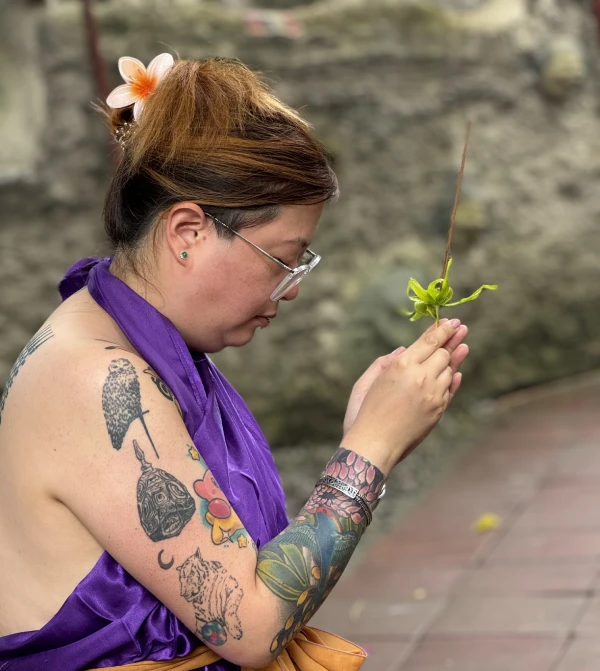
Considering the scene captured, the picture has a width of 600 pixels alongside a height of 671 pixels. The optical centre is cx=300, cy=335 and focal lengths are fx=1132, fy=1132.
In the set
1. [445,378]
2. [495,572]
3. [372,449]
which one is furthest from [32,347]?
[495,572]

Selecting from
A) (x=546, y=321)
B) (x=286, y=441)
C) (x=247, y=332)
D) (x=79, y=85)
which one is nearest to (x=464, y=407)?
(x=546, y=321)

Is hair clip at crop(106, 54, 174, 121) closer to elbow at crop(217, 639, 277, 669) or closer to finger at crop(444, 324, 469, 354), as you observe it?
finger at crop(444, 324, 469, 354)

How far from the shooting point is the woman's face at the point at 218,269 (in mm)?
1898

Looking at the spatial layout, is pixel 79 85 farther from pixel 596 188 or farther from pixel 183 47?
pixel 596 188

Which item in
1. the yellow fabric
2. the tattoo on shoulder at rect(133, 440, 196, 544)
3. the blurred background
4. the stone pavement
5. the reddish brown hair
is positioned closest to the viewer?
the tattoo on shoulder at rect(133, 440, 196, 544)

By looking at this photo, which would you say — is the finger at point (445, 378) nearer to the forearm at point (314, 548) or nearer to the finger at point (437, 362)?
the finger at point (437, 362)

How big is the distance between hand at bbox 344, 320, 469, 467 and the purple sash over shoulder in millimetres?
224

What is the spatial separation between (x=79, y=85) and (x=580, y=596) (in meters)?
2.83

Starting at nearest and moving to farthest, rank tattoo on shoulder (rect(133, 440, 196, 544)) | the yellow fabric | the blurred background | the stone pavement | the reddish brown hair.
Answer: tattoo on shoulder (rect(133, 440, 196, 544)) → the reddish brown hair → the yellow fabric → the stone pavement → the blurred background

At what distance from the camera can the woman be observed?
68.7 inches

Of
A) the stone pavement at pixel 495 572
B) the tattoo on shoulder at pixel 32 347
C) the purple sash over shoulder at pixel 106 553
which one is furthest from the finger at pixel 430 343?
the stone pavement at pixel 495 572

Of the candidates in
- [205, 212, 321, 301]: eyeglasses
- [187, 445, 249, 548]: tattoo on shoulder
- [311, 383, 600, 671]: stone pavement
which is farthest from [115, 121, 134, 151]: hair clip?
[311, 383, 600, 671]: stone pavement

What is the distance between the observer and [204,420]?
6.39 feet

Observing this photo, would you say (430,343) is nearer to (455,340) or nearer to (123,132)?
(455,340)
